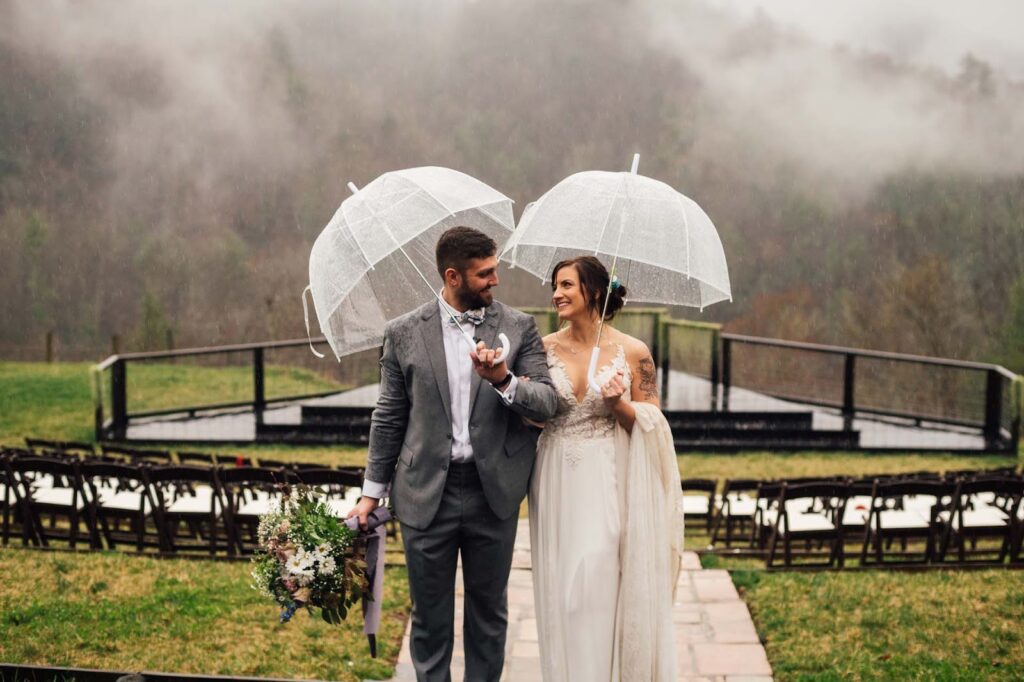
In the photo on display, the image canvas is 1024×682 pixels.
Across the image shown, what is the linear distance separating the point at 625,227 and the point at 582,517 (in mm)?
1055

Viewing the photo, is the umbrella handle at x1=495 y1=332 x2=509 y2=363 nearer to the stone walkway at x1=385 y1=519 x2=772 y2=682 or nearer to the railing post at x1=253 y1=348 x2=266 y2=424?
the stone walkway at x1=385 y1=519 x2=772 y2=682

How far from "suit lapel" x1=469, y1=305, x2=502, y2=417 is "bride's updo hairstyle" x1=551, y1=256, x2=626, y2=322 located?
0.23m

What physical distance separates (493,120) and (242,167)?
18.4 meters

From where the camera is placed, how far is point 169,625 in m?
5.00

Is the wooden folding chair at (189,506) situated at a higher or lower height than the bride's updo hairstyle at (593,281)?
lower

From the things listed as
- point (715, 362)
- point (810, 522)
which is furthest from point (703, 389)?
point (810, 522)

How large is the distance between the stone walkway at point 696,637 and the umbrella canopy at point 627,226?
199 cm

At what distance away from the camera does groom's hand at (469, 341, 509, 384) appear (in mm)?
2998

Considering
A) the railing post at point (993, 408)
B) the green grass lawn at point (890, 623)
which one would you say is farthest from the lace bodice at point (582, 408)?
the railing post at point (993, 408)

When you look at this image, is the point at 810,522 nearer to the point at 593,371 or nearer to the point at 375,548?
the point at 593,371

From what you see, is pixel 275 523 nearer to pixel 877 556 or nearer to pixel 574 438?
pixel 574 438

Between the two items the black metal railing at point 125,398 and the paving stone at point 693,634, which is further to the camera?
the black metal railing at point 125,398

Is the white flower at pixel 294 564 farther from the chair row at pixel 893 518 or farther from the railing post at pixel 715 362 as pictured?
the railing post at pixel 715 362

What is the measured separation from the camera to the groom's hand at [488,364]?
3.00 metres
